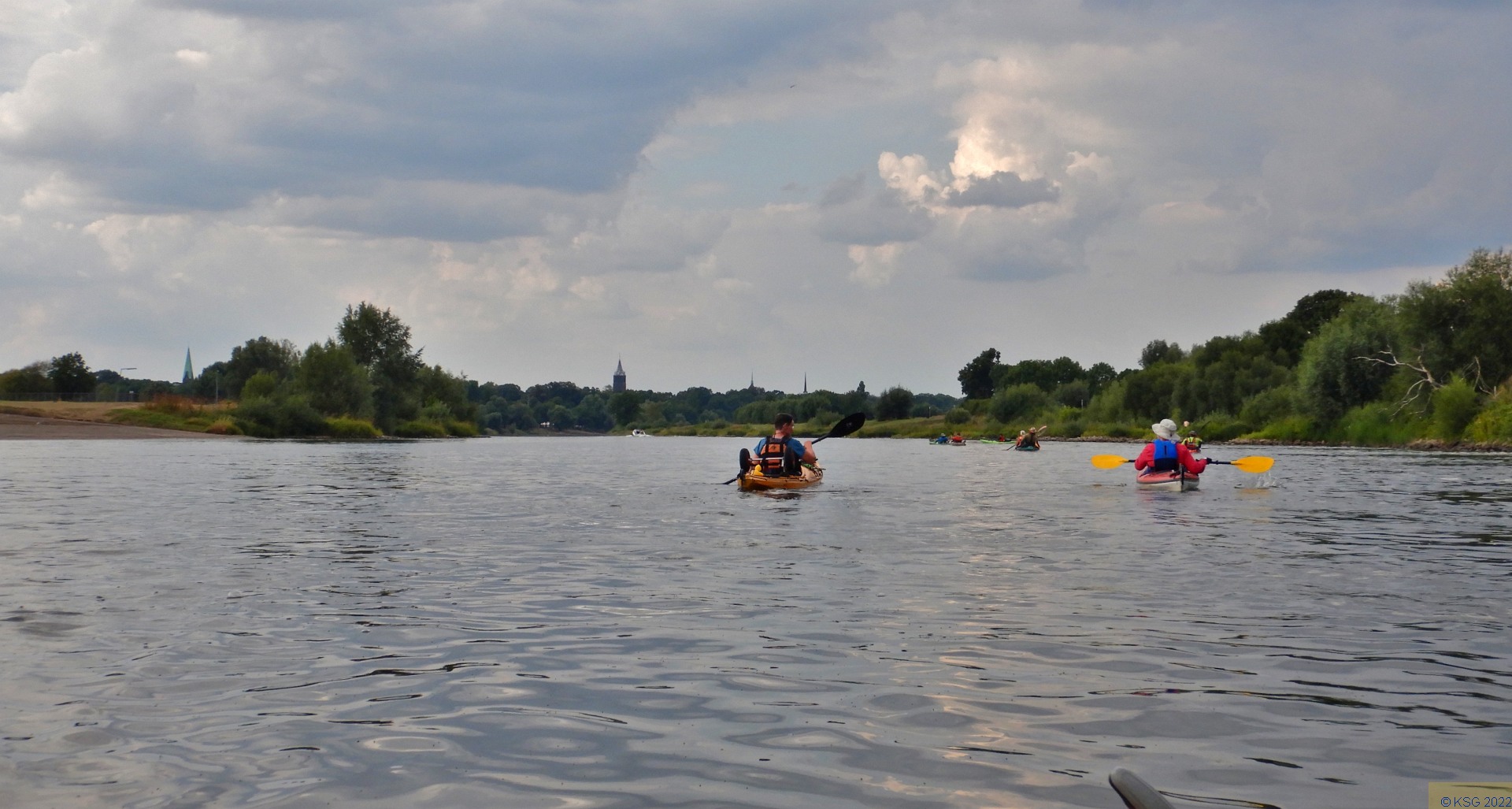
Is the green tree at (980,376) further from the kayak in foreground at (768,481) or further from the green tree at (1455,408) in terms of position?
the kayak in foreground at (768,481)

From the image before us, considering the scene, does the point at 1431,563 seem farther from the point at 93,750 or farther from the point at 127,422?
the point at 127,422

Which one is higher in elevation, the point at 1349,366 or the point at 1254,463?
the point at 1349,366

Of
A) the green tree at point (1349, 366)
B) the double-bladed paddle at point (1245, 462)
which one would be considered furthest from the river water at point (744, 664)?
the green tree at point (1349, 366)

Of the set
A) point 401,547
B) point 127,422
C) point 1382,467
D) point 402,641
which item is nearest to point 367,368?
point 127,422

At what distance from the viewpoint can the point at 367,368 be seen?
356ft

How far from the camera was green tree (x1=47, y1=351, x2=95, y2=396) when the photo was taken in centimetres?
10950

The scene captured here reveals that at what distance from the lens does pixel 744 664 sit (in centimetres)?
775

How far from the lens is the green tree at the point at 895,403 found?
16700 cm

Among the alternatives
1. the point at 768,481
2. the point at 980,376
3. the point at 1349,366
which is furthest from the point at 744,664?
the point at 980,376

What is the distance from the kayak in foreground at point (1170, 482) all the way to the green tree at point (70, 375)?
4254 inches

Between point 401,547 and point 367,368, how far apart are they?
98506 millimetres

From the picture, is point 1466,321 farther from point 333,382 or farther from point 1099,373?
point 1099,373

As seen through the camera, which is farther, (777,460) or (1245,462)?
(1245,462)

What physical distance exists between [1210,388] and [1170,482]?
76.1m
